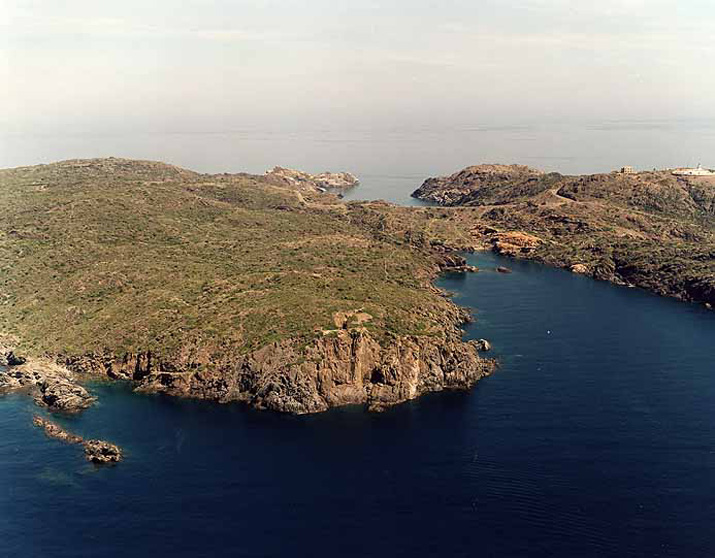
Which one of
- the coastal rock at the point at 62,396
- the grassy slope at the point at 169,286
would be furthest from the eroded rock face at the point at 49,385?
the grassy slope at the point at 169,286

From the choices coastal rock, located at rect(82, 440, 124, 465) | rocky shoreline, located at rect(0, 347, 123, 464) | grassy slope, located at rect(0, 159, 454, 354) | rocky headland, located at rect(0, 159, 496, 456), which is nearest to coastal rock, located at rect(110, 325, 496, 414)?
rocky headland, located at rect(0, 159, 496, 456)

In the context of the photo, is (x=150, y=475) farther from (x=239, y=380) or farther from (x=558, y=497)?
(x=558, y=497)

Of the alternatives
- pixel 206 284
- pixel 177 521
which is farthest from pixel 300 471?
pixel 206 284

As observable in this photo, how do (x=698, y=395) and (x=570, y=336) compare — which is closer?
(x=698, y=395)

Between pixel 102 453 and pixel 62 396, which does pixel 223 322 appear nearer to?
pixel 62 396

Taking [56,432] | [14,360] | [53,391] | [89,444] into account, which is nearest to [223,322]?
[53,391]

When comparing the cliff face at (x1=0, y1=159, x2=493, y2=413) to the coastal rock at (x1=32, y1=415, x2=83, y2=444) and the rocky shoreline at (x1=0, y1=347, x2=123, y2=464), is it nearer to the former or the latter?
the rocky shoreline at (x1=0, y1=347, x2=123, y2=464)

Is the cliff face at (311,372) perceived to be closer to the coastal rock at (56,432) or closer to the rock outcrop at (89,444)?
the coastal rock at (56,432)

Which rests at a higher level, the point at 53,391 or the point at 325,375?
the point at 325,375
